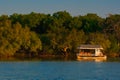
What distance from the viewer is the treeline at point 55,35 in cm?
8806

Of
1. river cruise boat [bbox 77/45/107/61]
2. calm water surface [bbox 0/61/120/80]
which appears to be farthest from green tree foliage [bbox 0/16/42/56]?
calm water surface [bbox 0/61/120/80]

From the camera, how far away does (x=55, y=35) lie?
306 ft

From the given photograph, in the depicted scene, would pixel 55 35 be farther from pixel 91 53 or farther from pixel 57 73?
pixel 57 73

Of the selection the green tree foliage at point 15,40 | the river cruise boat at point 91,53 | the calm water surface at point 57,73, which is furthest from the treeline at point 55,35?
the calm water surface at point 57,73

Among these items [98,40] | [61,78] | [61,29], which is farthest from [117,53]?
[61,78]

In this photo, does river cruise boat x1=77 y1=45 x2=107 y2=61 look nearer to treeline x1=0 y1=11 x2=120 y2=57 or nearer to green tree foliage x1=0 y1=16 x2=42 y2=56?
treeline x1=0 y1=11 x2=120 y2=57

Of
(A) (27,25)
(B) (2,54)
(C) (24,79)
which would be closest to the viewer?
(C) (24,79)

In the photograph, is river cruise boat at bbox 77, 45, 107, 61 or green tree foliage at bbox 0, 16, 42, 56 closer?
river cruise boat at bbox 77, 45, 107, 61

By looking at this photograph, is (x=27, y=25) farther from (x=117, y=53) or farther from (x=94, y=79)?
(x=94, y=79)

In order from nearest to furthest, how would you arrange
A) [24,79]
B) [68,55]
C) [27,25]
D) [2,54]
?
[24,79], [2,54], [68,55], [27,25]

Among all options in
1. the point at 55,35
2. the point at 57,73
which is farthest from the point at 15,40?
the point at 57,73

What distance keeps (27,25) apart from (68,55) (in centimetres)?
1146

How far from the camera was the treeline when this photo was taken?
88062 millimetres

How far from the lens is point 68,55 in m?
93.5
